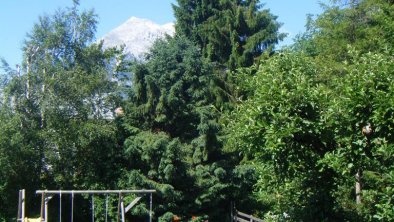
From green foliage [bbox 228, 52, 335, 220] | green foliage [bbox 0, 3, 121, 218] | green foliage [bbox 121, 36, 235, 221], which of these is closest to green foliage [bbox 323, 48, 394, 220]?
green foliage [bbox 228, 52, 335, 220]

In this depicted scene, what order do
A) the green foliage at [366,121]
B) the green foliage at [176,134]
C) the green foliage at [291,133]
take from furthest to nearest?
the green foliage at [176,134] < the green foliage at [291,133] < the green foliage at [366,121]

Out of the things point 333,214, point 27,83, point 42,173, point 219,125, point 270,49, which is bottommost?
point 333,214

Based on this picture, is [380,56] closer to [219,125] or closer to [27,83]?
[219,125]

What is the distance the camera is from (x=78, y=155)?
18812 mm

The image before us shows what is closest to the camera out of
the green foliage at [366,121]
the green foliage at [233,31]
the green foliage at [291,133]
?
the green foliage at [366,121]

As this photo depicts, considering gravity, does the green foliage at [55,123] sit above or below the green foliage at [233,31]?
below

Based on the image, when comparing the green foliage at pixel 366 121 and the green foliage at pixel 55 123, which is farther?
the green foliage at pixel 55 123

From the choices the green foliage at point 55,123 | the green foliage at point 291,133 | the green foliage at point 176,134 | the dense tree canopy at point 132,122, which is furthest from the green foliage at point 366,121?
the green foliage at point 55,123

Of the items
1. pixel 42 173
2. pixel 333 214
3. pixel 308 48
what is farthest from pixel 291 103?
pixel 308 48

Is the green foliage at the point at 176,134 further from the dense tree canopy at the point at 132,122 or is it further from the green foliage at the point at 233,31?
the green foliage at the point at 233,31

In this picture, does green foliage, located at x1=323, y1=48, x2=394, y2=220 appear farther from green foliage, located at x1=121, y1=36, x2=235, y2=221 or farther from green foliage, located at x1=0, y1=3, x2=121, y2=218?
green foliage, located at x1=0, y1=3, x2=121, y2=218

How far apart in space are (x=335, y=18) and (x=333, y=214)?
1352cm

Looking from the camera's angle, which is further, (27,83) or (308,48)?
(308,48)

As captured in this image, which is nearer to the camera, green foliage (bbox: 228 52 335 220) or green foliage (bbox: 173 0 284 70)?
green foliage (bbox: 228 52 335 220)
